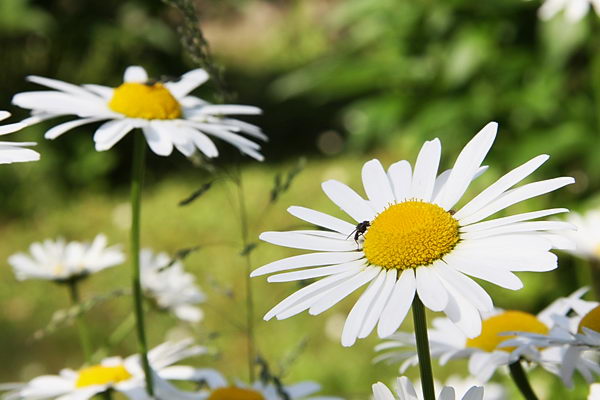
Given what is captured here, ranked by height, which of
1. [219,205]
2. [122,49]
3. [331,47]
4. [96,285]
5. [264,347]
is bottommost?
[264,347]

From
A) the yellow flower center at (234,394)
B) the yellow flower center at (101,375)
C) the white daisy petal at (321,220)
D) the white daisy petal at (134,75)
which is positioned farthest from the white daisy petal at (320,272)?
the white daisy petal at (134,75)

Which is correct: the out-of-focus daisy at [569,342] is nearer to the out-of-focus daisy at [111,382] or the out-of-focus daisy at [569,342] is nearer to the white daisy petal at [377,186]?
the white daisy petal at [377,186]

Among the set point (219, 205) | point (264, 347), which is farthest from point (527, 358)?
point (219, 205)

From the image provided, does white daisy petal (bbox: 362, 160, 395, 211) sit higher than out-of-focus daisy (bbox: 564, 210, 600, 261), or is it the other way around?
white daisy petal (bbox: 362, 160, 395, 211)

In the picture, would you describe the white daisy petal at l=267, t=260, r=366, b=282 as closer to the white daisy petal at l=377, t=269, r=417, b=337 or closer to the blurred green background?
the white daisy petal at l=377, t=269, r=417, b=337

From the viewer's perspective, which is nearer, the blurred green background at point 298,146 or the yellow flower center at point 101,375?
the yellow flower center at point 101,375

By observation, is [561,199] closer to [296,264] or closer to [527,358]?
[527,358]

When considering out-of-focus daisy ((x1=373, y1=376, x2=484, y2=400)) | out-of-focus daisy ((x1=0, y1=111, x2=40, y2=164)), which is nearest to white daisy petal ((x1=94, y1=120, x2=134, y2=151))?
out-of-focus daisy ((x1=0, y1=111, x2=40, y2=164))
